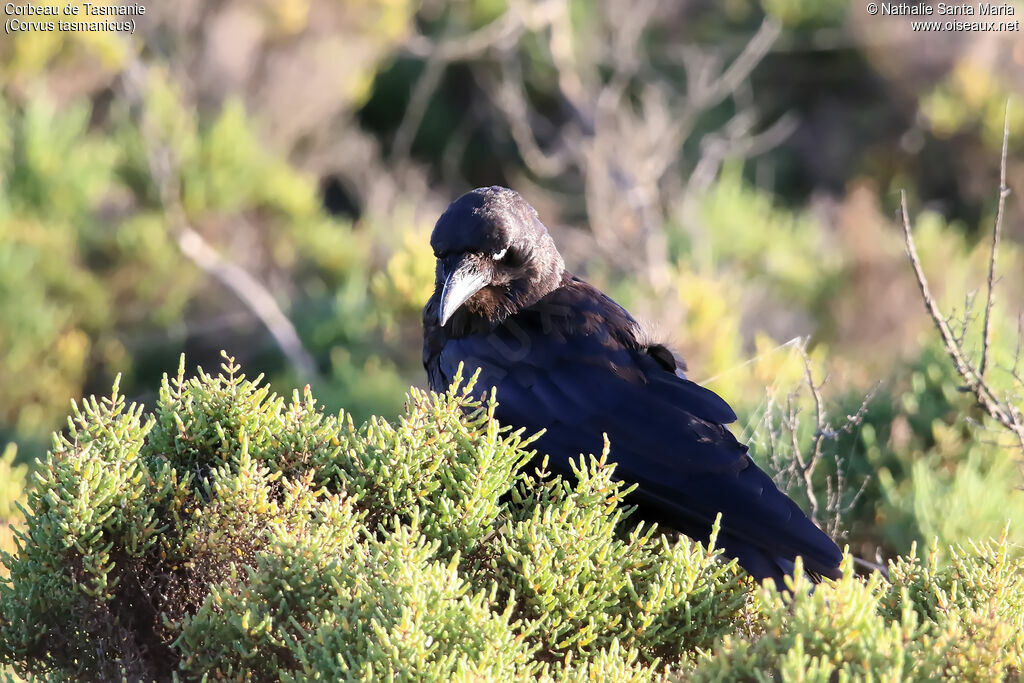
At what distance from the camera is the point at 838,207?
34.3 feet

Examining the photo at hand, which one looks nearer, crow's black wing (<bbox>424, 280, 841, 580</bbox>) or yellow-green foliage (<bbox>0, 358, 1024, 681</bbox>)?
yellow-green foliage (<bbox>0, 358, 1024, 681</bbox>)

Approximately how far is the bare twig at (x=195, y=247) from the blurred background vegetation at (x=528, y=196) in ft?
0.10

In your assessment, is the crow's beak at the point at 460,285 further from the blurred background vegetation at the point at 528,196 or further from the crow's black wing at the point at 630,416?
the blurred background vegetation at the point at 528,196

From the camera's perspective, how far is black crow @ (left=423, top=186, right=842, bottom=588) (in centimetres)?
280

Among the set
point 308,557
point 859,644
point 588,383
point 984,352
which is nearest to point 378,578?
point 308,557

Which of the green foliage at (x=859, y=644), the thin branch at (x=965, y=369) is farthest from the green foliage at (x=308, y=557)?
the thin branch at (x=965, y=369)

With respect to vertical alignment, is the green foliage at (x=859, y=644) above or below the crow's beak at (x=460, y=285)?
below

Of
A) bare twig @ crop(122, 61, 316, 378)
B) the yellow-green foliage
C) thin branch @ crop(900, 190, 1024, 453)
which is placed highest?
bare twig @ crop(122, 61, 316, 378)

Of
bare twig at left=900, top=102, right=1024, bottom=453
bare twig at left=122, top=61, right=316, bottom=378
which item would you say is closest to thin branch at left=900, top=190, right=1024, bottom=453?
bare twig at left=900, top=102, right=1024, bottom=453

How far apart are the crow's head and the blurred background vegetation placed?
3.25 feet

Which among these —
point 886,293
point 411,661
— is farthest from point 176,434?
point 886,293

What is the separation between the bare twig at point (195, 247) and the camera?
7.52 meters

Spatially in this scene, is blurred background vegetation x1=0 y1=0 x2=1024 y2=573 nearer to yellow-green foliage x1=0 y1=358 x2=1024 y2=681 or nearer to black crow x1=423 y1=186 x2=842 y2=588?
black crow x1=423 y1=186 x2=842 y2=588

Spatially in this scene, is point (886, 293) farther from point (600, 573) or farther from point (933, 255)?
point (600, 573)
